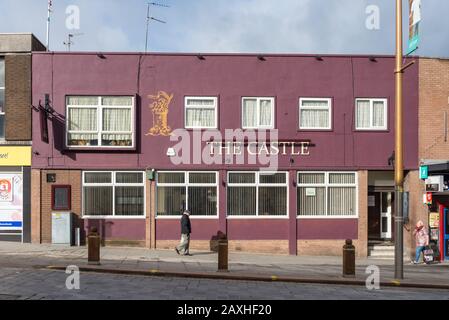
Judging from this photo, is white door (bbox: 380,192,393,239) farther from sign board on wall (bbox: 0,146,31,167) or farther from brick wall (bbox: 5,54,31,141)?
brick wall (bbox: 5,54,31,141)

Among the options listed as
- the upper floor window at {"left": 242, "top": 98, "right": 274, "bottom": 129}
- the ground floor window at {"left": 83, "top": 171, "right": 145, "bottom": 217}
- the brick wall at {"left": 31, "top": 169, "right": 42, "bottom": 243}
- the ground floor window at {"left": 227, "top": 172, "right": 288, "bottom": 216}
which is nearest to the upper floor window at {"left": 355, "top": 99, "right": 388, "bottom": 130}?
the upper floor window at {"left": 242, "top": 98, "right": 274, "bottom": 129}

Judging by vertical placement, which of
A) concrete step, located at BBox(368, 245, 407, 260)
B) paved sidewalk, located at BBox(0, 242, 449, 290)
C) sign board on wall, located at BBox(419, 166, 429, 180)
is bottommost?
concrete step, located at BBox(368, 245, 407, 260)

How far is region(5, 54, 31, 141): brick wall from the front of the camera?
19.8 m

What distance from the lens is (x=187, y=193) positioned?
20.2 meters

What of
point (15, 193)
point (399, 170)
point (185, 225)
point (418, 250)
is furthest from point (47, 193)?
point (418, 250)

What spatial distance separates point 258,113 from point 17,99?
355 inches

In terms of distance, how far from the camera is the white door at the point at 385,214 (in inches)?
862

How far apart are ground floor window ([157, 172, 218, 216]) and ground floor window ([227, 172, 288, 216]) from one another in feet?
2.26

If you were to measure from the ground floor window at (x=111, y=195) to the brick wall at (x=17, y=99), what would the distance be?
2.87 meters

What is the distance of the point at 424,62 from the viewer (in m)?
20.8

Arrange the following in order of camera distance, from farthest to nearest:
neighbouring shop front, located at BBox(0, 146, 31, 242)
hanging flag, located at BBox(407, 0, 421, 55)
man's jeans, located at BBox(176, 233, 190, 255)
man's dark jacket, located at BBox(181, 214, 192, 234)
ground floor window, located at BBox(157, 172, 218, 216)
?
ground floor window, located at BBox(157, 172, 218, 216)
neighbouring shop front, located at BBox(0, 146, 31, 242)
man's jeans, located at BBox(176, 233, 190, 255)
man's dark jacket, located at BBox(181, 214, 192, 234)
hanging flag, located at BBox(407, 0, 421, 55)

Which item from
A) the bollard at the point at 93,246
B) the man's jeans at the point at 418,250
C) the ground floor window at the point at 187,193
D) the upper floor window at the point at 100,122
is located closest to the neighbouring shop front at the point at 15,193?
the upper floor window at the point at 100,122

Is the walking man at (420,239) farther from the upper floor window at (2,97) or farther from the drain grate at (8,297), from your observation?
the upper floor window at (2,97)

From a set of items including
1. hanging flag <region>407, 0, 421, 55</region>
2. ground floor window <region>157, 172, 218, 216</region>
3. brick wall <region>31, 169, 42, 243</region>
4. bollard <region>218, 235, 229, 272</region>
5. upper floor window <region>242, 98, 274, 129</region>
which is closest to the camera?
hanging flag <region>407, 0, 421, 55</region>
